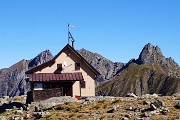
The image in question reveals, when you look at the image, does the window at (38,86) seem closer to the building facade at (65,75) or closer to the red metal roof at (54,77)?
the building facade at (65,75)

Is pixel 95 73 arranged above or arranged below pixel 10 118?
above

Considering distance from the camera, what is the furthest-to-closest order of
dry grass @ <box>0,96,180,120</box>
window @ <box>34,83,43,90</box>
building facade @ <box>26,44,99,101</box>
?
building facade @ <box>26,44,99,101</box>, window @ <box>34,83,43,90</box>, dry grass @ <box>0,96,180,120</box>

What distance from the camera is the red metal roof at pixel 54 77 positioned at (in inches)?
2411

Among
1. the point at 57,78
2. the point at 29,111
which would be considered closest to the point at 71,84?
the point at 57,78

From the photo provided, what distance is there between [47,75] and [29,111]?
1631 centimetres

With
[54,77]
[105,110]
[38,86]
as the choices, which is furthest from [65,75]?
[105,110]

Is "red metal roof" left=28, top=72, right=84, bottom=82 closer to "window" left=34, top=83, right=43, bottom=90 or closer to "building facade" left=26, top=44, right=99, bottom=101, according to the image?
"building facade" left=26, top=44, right=99, bottom=101

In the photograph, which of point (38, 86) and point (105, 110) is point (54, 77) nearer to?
point (38, 86)

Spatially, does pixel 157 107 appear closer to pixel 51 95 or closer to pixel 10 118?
pixel 10 118

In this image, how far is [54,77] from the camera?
204ft

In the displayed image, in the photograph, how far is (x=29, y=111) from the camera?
46.4 metres

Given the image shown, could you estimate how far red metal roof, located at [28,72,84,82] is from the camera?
6125cm

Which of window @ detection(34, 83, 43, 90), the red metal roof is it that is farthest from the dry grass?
the red metal roof

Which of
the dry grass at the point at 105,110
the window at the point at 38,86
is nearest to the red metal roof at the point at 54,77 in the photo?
the window at the point at 38,86
